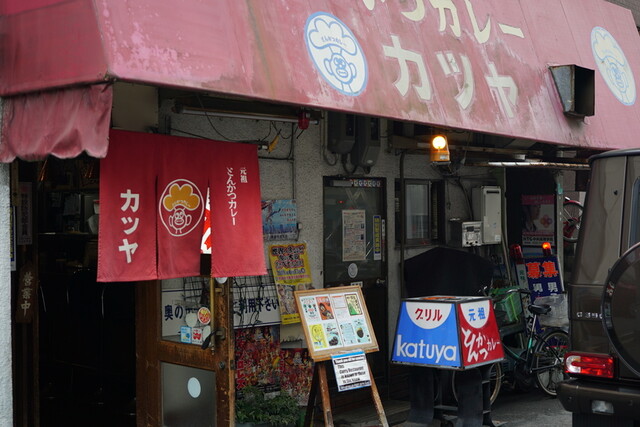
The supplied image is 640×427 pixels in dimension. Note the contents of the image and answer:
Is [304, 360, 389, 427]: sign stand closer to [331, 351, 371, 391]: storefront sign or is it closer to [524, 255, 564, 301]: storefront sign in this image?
[331, 351, 371, 391]: storefront sign

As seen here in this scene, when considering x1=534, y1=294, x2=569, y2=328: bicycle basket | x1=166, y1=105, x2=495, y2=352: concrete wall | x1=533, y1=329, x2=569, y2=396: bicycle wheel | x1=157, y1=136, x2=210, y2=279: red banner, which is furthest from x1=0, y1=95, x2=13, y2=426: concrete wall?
x1=534, y1=294, x2=569, y2=328: bicycle basket

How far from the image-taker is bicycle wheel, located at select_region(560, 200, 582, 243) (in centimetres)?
1365

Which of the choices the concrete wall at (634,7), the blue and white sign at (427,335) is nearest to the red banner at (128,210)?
the blue and white sign at (427,335)

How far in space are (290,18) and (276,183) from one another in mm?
2498

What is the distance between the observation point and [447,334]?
7699mm

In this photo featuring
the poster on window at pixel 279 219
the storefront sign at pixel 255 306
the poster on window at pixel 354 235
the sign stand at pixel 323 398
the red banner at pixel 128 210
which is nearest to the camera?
the red banner at pixel 128 210

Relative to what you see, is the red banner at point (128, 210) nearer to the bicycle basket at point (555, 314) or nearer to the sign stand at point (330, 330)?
the sign stand at point (330, 330)

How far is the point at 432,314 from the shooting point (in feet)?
25.7

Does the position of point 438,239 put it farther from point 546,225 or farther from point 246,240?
point 246,240

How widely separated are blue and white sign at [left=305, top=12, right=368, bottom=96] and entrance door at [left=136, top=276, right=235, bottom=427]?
2006 millimetres

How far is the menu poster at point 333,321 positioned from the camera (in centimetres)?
750

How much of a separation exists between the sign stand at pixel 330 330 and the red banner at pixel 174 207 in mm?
973

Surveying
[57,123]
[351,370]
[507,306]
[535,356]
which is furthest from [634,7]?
[57,123]

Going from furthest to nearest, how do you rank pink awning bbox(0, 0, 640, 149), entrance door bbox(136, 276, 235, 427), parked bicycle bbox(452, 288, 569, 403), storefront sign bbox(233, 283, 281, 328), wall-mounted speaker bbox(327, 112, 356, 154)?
parked bicycle bbox(452, 288, 569, 403)
wall-mounted speaker bbox(327, 112, 356, 154)
storefront sign bbox(233, 283, 281, 328)
entrance door bbox(136, 276, 235, 427)
pink awning bbox(0, 0, 640, 149)
